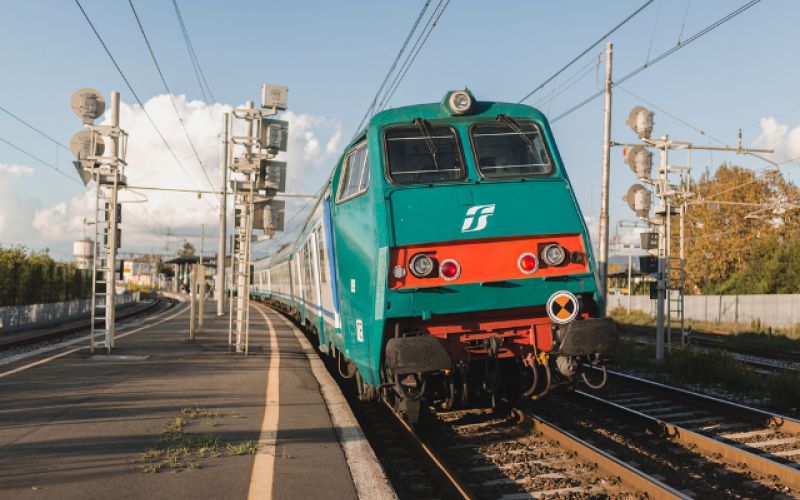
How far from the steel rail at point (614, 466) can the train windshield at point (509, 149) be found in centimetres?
276

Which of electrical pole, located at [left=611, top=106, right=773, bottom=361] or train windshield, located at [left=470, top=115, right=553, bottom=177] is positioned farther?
electrical pole, located at [left=611, top=106, right=773, bottom=361]

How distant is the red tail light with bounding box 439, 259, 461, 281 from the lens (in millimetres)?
7227

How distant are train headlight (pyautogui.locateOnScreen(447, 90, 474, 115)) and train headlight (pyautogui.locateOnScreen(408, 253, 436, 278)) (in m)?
1.89

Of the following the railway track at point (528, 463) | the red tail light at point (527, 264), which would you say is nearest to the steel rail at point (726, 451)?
the railway track at point (528, 463)

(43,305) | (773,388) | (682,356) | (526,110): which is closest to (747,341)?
(682,356)

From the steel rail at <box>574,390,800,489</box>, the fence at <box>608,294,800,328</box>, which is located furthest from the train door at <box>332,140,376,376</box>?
the fence at <box>608,294,800,328</box>

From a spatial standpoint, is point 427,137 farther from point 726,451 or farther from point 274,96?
point 274,96

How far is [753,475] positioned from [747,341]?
19.8 meters

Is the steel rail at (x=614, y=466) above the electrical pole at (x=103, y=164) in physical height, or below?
below

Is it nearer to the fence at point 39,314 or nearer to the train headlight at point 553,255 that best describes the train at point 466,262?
the train headlight at point 553,255

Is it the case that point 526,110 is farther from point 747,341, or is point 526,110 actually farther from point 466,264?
point 747,341

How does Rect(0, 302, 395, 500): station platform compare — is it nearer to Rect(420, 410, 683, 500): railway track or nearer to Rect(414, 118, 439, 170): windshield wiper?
Rect(420, 410, 683, 500): railway track

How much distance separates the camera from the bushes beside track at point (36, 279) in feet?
89.8

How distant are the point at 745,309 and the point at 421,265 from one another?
3478cm
